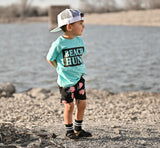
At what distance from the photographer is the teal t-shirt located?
3.38 meters

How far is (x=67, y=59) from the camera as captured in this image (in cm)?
339

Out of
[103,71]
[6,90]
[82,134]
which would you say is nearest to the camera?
[82,134]

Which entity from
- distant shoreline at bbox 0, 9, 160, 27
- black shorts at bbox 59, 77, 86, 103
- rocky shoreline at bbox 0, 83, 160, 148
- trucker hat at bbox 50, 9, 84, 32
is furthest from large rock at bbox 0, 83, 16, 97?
distant shoreline at bbox 0, 9, 160, 27

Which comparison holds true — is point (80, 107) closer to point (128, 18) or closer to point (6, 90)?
point (6, 90)

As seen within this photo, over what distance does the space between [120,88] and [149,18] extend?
27.4 meters

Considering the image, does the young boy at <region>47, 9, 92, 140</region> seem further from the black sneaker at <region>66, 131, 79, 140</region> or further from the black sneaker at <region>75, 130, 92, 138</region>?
the black sneaker at <region>75, 130, 92, 138</region>

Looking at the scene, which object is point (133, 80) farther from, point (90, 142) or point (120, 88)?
point (90, 142)

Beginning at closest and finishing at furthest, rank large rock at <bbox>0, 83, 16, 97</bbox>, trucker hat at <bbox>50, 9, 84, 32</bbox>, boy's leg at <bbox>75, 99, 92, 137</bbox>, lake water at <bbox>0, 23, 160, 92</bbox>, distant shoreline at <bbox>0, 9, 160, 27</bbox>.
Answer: trucker hat at <bbox>50, 9, 84, 32</bbox>, boy's leg at <bbox>75, 99, 92, 137</bbox>, large rock at <bbox>0, 83, 16, 97</bbox>, lake water at <bbox>0, 23, 160, 92</bbox>, distant shoreline at <bbox>0, 9, 160, 27</bbox>

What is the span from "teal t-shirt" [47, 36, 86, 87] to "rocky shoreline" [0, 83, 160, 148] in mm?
735

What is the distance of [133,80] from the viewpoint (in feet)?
31.5

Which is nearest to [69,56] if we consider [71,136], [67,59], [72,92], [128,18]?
[67,59]

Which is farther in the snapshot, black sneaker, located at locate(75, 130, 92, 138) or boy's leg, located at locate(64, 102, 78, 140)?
black sneaker, located at locate(75, 130, 92, 138)

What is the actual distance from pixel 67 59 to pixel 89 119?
2.18 metres

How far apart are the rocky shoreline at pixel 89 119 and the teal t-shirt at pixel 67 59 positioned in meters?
0.74
